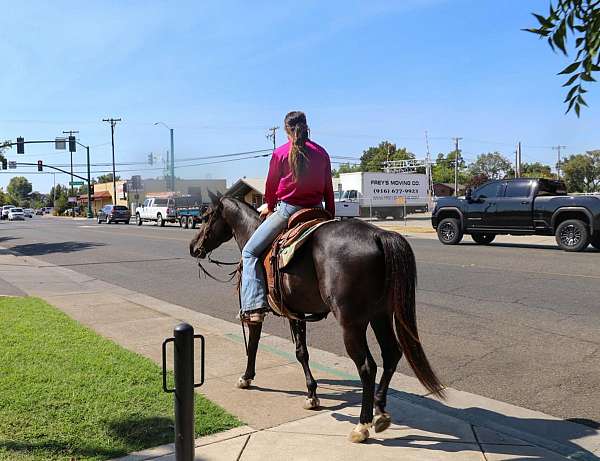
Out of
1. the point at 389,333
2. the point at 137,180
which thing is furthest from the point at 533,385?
the point at 137,180

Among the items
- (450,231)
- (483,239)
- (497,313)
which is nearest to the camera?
(497,313)

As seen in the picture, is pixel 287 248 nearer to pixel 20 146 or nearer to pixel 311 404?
pixel 311 404

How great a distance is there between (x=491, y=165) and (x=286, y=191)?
112m

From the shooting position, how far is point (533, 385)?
17.2ft

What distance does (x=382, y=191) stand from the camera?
4478 cm

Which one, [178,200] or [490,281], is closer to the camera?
[490,281]

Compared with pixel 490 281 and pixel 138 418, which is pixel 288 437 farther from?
pixel 490 281

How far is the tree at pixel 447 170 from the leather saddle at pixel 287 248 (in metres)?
99.9

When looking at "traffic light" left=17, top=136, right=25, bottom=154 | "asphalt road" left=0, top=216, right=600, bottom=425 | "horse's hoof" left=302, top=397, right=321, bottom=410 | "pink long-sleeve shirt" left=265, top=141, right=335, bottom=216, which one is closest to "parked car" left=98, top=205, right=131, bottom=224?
"traffic light" left=17, top=136, right=25, bottom=154

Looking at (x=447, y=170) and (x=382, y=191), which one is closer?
(x=382, y=191)

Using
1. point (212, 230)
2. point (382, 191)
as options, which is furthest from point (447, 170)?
point (212, 230)

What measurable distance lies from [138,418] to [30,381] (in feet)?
4.60

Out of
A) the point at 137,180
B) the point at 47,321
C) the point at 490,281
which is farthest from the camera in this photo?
the point at 137,180

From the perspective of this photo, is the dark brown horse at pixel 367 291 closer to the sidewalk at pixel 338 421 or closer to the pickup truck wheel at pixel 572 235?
the sidewalk at pixel 338 421
